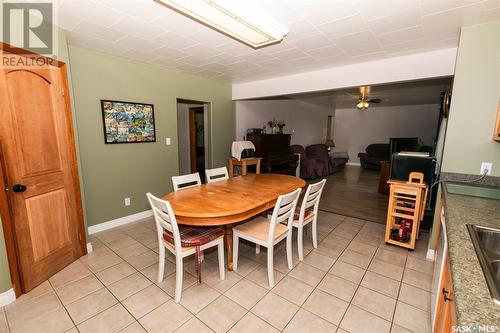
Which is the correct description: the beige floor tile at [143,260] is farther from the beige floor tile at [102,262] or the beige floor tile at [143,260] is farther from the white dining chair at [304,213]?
the white dining chair at [304,213]

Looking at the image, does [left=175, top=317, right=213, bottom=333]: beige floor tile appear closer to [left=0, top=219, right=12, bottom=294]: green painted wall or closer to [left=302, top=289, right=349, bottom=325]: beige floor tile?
[left=302, top=289, right=349, bottom=325]: beige floor tile

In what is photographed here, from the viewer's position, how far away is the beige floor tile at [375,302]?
5.68 feet

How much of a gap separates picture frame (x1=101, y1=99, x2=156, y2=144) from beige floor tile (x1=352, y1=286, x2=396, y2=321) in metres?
3.29

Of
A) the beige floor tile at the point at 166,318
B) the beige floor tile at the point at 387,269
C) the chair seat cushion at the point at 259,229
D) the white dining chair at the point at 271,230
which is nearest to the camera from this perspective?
the beige floor tile at the point at 166,318

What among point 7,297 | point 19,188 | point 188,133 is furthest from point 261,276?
point 188,133

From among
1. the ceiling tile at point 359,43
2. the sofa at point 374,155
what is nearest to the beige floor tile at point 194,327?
the ceiling tile at point 359,43

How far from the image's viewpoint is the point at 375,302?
6.02 ft

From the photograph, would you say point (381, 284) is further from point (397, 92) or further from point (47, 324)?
point (397, 92)

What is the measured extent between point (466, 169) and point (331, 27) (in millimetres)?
1906

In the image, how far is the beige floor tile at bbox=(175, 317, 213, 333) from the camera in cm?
156

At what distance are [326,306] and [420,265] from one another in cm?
129

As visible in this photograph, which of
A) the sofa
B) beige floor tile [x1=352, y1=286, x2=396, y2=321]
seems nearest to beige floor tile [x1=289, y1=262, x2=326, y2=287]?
beige floor tile [x1=352, y1=286, x2=396, y2=321]

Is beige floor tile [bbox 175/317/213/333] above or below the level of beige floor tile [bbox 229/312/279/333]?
below

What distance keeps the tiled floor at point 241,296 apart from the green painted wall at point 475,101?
3.91 feet
